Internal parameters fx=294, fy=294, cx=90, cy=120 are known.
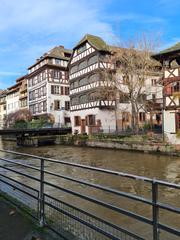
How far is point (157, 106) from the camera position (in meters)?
31.6

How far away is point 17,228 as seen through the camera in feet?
13.2

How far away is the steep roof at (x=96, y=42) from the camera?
126 ft

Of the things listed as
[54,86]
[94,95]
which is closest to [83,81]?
[94,95]

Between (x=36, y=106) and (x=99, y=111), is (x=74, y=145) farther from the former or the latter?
(x=36, y=106)

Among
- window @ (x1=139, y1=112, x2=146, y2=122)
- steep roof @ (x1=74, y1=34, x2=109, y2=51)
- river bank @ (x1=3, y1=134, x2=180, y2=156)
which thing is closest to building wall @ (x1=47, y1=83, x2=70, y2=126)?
steep roof @ (x1=74, y1=34, x2=109, y2=51)

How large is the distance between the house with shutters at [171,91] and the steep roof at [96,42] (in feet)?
42.9

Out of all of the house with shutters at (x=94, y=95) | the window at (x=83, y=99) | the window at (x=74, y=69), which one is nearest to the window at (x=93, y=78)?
the house with shutters at (x=94, y=95)

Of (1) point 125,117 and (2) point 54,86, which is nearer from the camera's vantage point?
(1) point 125,117

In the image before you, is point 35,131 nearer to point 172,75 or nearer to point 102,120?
point 102,120

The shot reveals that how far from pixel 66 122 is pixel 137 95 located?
21.1 meters

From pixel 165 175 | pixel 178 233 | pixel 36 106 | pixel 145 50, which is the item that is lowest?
pixel 165 175

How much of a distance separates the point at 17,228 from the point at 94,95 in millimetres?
34235

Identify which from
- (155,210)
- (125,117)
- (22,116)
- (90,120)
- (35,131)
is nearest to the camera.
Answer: (155,210)

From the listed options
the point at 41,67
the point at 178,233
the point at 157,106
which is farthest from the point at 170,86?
the point at 41,67
